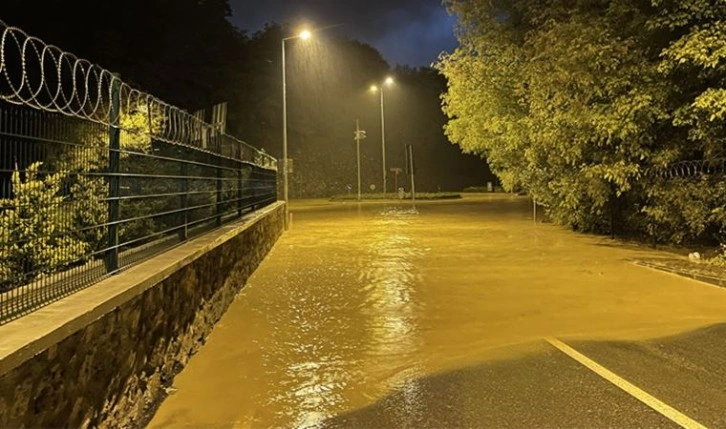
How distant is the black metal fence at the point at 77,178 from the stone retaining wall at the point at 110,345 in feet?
0.83

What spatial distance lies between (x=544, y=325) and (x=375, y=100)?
64.9 meters

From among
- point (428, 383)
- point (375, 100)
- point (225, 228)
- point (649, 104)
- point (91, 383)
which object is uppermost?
point (375, 100)

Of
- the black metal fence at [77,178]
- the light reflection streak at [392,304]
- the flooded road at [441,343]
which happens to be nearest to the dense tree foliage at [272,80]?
the light reflection streak at [392,304]

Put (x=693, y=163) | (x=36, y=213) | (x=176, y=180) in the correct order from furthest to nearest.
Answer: (x=693, y=163), (x=176, y=180), (x=36, y=213)

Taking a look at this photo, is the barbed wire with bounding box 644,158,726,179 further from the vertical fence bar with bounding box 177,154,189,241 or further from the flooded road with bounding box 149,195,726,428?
the vertical fence bar with bounding box 177,154,189,241

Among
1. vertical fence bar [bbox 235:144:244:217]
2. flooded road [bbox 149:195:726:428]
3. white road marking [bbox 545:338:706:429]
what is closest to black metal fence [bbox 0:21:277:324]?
flooded road [bbox 149:195:726:428]

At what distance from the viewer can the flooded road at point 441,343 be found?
16.0ft

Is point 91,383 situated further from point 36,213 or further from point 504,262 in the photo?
point 504,262

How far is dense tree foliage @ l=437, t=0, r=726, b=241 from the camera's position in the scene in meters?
11.8

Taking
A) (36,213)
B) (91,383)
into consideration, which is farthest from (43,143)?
(91,383)

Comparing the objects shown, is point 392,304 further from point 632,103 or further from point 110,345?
point 632,103

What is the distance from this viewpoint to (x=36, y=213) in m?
4.34

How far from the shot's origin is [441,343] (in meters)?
6.86

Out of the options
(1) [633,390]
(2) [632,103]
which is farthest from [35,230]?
(2) [632,103]
